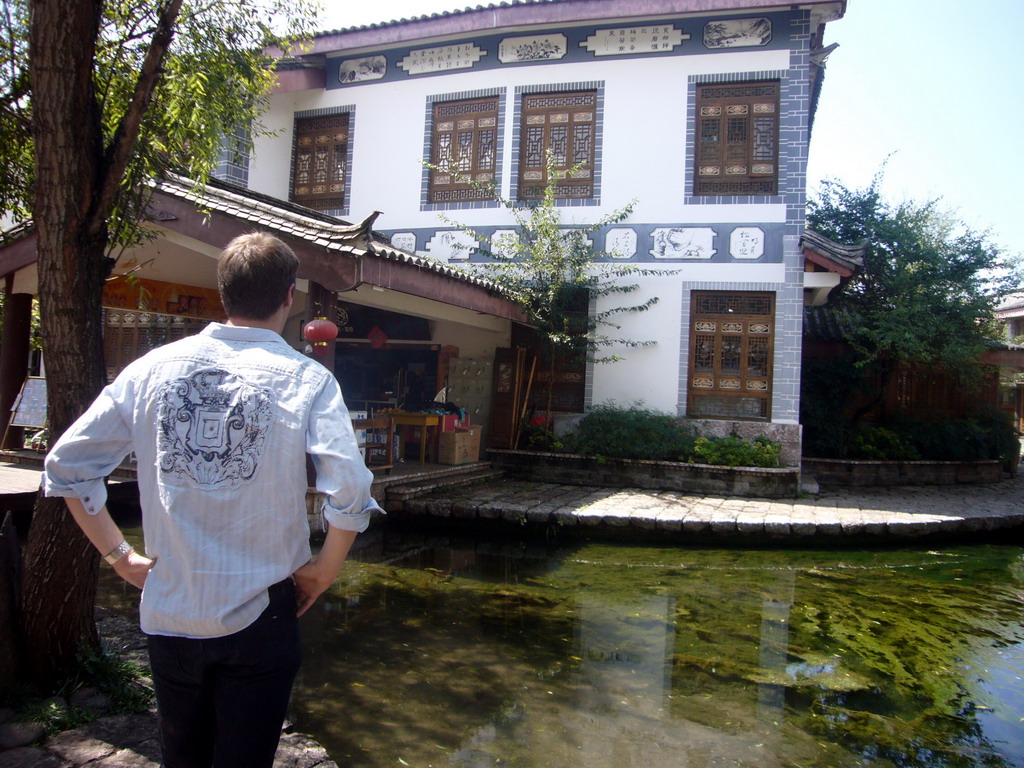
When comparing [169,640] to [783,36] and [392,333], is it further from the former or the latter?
[783,36]

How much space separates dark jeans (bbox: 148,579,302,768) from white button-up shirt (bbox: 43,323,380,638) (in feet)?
0.13

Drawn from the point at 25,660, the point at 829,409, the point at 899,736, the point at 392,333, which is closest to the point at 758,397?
the point at 829,409

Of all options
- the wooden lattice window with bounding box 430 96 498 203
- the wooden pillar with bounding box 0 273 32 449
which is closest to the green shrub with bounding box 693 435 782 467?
the wooden lattice window with bounding box 430 96 498 203

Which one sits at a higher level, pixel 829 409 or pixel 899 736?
pixel 829 409

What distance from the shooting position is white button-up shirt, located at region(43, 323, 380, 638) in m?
1.49

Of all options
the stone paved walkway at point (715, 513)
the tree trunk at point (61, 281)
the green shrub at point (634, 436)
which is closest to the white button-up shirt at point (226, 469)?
the tree trunk at point (61, 281)

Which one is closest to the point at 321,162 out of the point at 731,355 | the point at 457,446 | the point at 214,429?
the point at 457,446

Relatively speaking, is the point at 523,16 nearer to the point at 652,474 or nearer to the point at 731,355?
the point at 731,355

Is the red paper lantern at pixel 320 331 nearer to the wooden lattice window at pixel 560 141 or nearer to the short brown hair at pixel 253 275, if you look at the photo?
the short brown hair at pixel 253 275

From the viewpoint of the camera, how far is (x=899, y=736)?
3.46 m

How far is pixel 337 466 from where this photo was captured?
1491mm

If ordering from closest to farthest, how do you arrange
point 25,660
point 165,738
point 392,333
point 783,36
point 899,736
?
point 165,738 → point 25,660 → point 899,736 → point 783,36 → point 392,333

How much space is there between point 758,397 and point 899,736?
6877mm

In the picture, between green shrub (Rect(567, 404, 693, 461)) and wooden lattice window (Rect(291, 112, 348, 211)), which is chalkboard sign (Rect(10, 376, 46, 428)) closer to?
wooden lattice window (Rect(291, 112, 348, 211))
